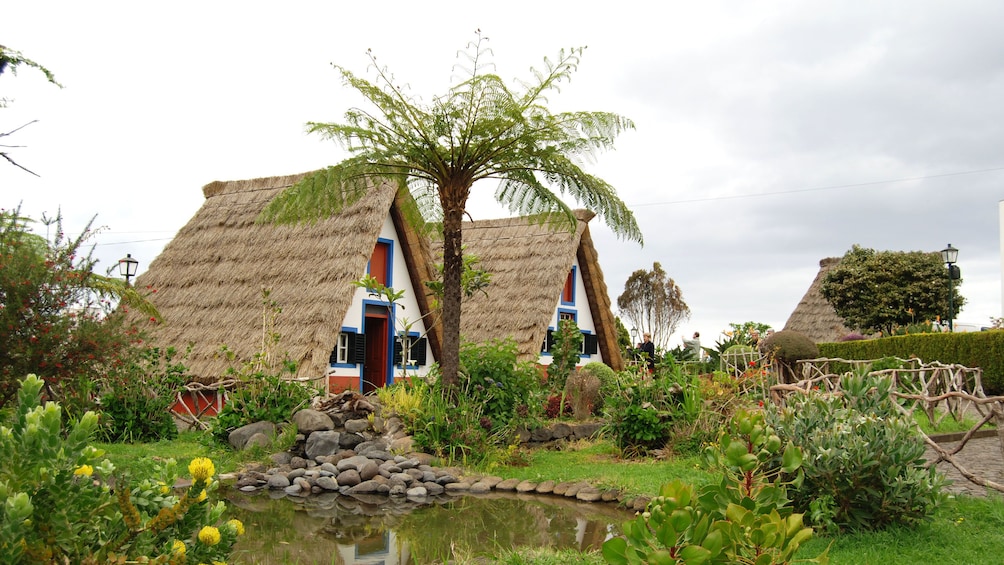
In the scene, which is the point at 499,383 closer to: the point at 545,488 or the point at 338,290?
the point at 545,488

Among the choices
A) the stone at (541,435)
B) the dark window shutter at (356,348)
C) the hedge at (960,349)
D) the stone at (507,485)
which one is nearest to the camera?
the stone at (507,485)

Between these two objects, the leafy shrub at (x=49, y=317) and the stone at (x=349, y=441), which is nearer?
the leafy shrub at (x=49, y=317)

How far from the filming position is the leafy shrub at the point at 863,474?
580 cm

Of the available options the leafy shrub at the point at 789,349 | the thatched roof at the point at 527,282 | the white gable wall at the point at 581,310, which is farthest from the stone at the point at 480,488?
the white gable wall at the point at 581,310

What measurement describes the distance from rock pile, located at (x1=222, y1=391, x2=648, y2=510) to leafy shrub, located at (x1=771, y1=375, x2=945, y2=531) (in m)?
2.38

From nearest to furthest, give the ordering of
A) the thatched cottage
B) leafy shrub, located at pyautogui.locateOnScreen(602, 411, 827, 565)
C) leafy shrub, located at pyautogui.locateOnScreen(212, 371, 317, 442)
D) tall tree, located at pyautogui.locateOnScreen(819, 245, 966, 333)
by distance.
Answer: leafy shrub, located at pyautogui.locateOnScreen(602, 411, 827, 565) < leafy shrub, located at pyautogui.locateOnScreen(212, 371, 317, 442) < the thatched cottage < tall tree, located at pyautogui.locateOnScreen(819, 245, 966, 333)

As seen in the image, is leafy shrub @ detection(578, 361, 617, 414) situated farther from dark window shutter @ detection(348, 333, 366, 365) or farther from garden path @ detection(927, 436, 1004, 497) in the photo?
garden path @ detection(927, 436, 1004, 497)

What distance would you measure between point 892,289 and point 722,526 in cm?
3059

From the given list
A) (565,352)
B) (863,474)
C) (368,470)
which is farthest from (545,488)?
(565,352)

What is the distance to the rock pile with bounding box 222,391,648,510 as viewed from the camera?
9336 mm

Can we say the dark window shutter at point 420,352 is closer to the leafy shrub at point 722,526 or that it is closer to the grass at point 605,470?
the grass at point 605,470

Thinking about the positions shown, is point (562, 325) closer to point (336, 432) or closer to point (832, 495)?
point (336, 432)

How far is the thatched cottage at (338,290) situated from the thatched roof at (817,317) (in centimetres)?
1632

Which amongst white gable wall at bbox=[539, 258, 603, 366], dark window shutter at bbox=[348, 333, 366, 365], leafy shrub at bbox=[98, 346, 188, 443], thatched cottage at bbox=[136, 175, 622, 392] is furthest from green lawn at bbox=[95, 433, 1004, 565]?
white gable wall at bbox=[539, 258, 603, 366]
